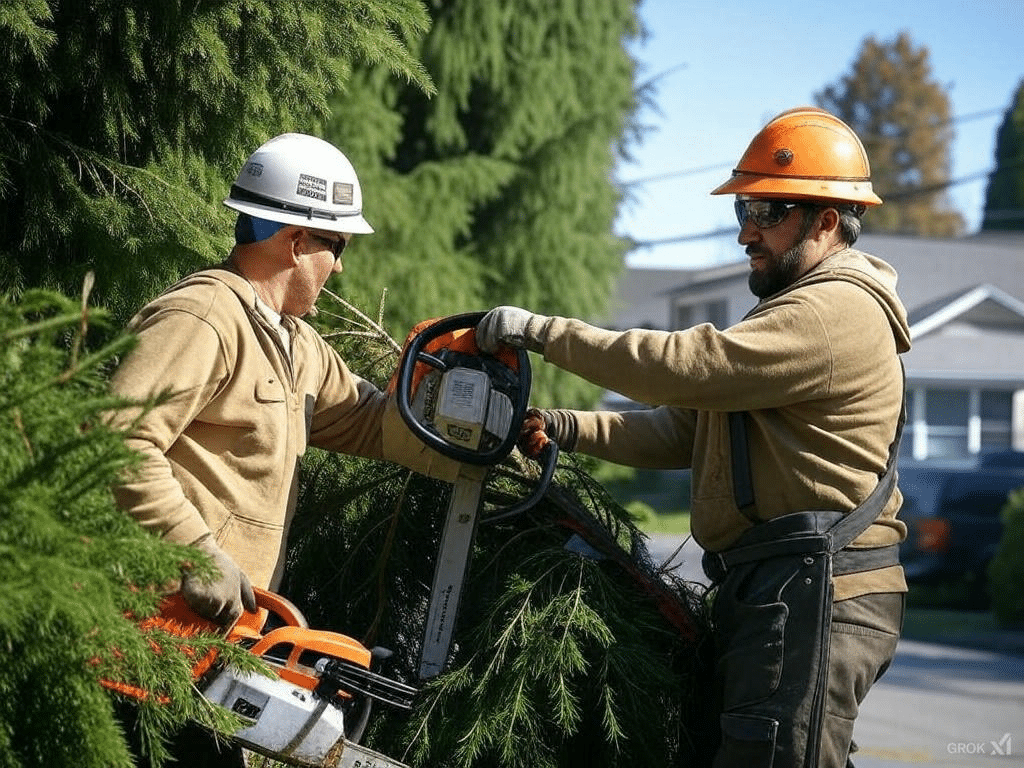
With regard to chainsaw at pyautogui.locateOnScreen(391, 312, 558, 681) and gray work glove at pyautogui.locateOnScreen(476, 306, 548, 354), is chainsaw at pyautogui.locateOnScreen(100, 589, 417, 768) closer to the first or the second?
chainsaw at pyautogui.locateOnScreen(391, 312, 558, 681)

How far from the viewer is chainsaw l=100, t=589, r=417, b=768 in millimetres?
3004

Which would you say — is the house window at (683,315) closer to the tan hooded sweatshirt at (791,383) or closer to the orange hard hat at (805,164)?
the orange hard hat at (805,164)

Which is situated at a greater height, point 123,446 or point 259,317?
point 259,317

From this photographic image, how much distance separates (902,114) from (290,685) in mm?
71349

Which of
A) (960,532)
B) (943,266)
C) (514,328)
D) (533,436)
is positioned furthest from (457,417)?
(943,266)

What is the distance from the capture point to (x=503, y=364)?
3682 mm

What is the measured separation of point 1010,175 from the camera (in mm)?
60656

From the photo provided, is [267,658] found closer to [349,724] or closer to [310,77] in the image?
[349,724]

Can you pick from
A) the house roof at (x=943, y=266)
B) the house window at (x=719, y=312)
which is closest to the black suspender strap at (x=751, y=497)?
the house window at (x=719, y=312)

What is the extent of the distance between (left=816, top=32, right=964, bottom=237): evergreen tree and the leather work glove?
67842 millimetres

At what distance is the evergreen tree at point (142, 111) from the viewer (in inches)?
150

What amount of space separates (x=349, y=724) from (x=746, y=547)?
111 centimetres

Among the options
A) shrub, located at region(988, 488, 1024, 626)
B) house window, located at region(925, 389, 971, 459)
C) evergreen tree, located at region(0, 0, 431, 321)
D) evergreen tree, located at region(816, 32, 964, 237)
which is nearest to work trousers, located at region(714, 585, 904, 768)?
evergreen tree, located at region(0, 0, 431, 321)

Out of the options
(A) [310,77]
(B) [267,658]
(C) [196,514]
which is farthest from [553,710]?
(A) [310,77]
